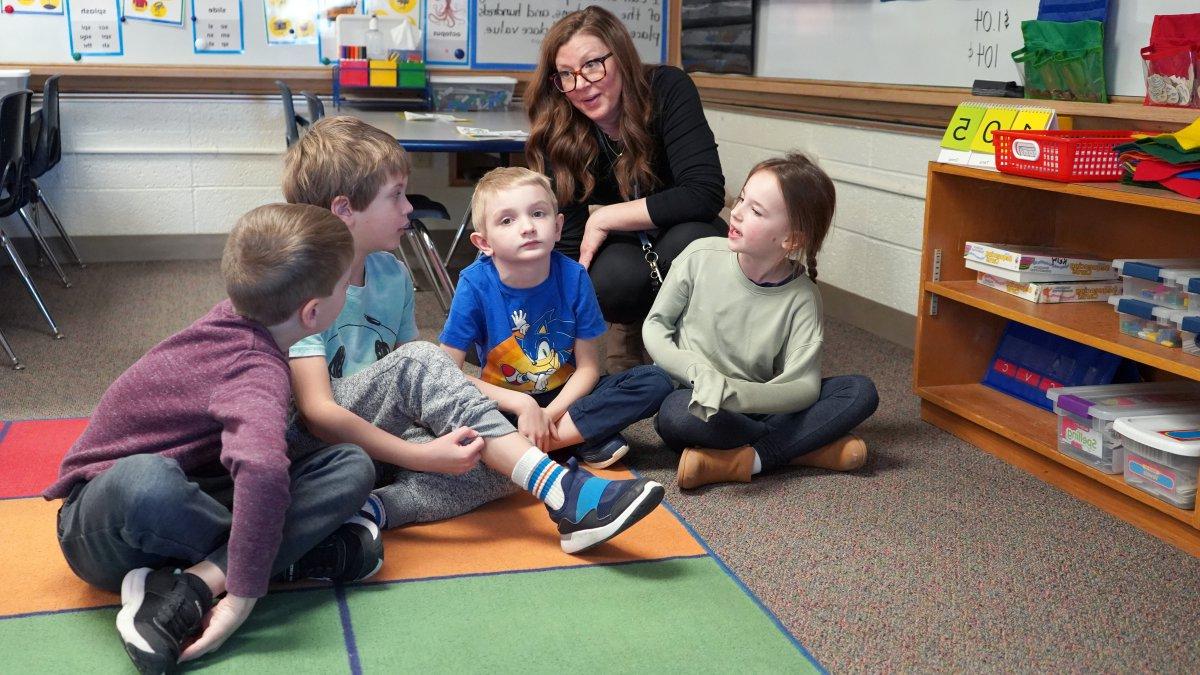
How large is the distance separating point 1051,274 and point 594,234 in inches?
40.9

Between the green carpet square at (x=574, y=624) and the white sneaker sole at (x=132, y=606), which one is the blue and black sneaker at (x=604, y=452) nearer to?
the green carpet square at (x=574, y=624)

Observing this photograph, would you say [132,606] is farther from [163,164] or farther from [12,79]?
[163,164]

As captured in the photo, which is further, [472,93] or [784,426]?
[472,93]

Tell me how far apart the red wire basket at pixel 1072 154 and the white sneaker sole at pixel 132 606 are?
1.74 metres

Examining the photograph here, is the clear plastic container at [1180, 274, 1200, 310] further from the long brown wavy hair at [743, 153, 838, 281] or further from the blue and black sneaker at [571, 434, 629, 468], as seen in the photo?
the blue and black sneaker at [571, 434, 629, 468]

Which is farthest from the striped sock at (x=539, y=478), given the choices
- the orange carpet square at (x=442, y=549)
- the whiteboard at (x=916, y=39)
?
the whiteboard at (x=916, y=39)

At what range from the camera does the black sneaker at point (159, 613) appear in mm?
1358

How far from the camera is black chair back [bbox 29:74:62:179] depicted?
373cm

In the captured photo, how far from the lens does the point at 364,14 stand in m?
4.56

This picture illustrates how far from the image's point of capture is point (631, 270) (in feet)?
8.63

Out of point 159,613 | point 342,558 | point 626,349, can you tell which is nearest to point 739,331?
point 626,349

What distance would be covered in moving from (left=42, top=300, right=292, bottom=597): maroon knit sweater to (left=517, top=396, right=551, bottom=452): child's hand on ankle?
58 cm

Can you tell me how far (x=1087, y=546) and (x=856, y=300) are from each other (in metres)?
1.74

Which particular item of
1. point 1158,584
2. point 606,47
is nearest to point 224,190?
point 606,47
